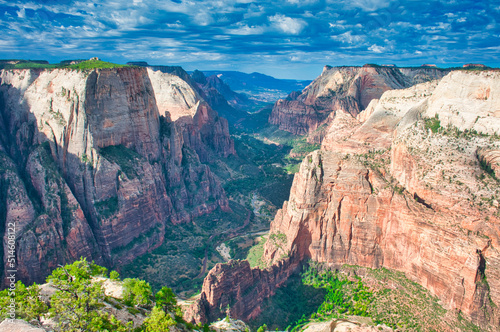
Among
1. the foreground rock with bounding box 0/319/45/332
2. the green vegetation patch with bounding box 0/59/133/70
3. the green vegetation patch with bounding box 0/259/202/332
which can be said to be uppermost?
the green vegetation patch with bounding box 0/59/133/70

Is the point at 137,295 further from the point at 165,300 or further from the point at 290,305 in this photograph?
the point at 290,305

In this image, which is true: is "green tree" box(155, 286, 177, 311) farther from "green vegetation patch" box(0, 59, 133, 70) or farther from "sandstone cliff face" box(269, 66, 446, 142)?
"sandstone cliff face" box(269, 66, 446, 142)

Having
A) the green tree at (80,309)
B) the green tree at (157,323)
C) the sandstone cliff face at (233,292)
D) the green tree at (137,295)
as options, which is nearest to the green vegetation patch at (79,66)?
the sandstone cliff face at (233,292)

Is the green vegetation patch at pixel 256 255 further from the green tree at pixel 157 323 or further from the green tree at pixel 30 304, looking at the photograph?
the green tree at pixel 30 304

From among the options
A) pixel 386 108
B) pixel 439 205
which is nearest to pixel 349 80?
pixel 386 108

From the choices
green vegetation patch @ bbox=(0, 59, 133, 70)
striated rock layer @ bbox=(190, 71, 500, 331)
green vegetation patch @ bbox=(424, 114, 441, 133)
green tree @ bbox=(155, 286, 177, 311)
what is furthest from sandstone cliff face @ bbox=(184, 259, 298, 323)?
green vegetation patch @ bbox=(0, 59, 133, 70)

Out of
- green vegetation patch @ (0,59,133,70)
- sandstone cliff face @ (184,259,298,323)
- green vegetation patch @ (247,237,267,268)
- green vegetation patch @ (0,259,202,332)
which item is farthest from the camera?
green vegetation patch @ (0,59,133,70)

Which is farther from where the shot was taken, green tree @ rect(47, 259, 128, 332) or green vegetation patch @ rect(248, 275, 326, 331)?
green vegetation patch @ rect(248, 275, 326, 331)
